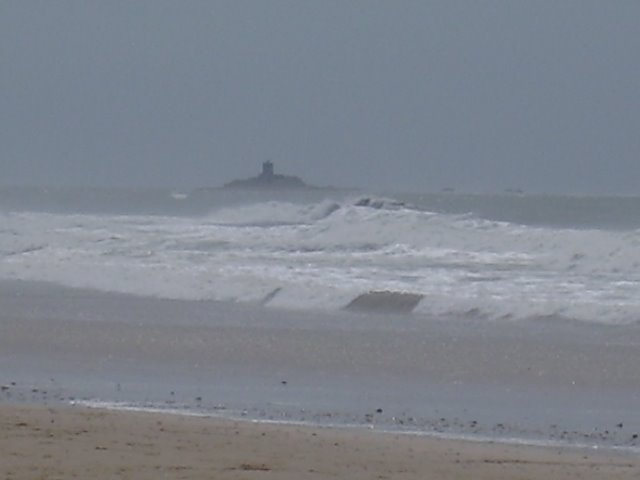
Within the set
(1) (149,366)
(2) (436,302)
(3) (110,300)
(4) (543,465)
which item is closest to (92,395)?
(1) (149,366)

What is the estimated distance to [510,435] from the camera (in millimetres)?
9328

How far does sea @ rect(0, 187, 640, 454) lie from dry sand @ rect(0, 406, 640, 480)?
23.7 inches

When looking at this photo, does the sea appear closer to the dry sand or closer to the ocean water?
the ocean water

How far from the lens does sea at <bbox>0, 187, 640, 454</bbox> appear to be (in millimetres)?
10461

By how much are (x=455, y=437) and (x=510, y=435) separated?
0.38 m

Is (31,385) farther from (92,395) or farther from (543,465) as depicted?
(543,465)

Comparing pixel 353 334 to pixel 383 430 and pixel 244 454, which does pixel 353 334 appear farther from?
pixel 244 454

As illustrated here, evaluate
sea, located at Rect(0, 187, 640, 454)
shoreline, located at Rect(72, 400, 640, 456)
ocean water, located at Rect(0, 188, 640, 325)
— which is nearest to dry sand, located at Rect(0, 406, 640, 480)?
shoreline, located at Rect(72, 400, 640, 456)

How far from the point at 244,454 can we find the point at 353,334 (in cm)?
716

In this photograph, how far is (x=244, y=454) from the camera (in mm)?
8133

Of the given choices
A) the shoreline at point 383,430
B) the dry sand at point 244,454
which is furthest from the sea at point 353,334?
the dry sand at point 244,454

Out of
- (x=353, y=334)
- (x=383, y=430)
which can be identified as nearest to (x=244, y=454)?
(x=383, y=430)

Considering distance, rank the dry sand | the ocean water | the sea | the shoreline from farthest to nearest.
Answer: the ocean water < the sea < the shoreline < the dry sand

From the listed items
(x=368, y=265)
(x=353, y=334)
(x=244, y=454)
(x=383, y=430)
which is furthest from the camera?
(x=368, y=265)
